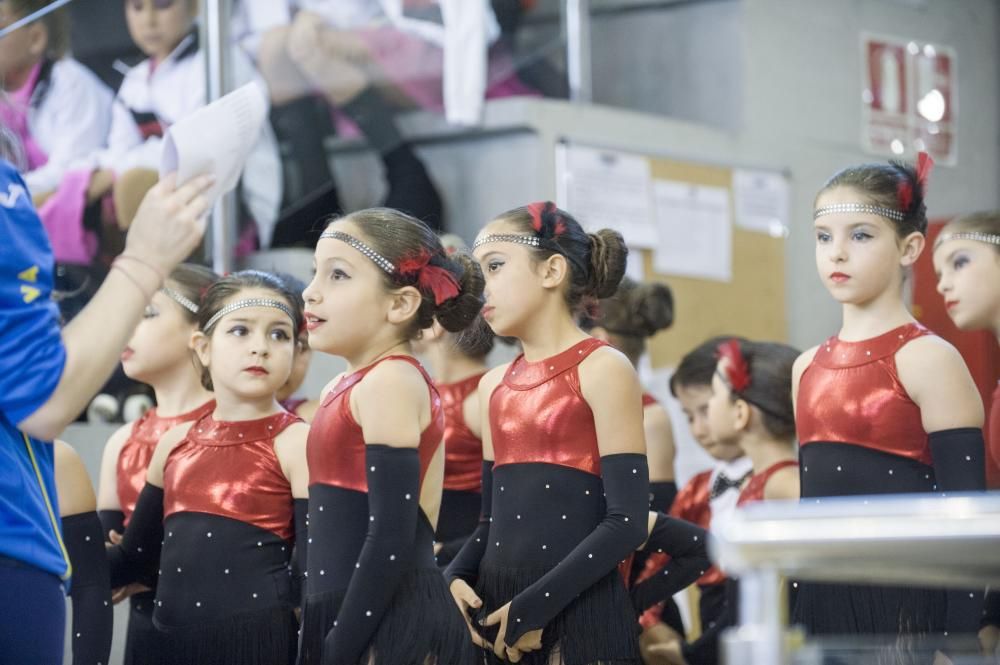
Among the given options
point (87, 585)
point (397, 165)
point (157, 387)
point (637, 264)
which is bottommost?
point (87, 585)

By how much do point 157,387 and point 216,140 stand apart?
1710 mm

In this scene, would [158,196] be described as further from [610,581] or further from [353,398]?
[610,581]

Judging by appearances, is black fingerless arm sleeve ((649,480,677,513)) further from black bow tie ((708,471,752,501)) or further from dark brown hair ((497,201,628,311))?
dark brown hair ((497,201,628,311))

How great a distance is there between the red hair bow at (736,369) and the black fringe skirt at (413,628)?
4.48 feet

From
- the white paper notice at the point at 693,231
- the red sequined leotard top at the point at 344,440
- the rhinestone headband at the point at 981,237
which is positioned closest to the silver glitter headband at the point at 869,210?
the rhinestone headband at the point at 981,237

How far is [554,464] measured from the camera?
300 centimetres

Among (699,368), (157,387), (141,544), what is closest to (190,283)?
(157,387)

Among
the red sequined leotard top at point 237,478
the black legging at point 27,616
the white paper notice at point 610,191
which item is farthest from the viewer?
the white paper notice at point 610,191

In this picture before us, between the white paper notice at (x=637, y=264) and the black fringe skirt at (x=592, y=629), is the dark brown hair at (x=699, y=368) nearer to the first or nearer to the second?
the black fringe skirt at (x=592, y=629)

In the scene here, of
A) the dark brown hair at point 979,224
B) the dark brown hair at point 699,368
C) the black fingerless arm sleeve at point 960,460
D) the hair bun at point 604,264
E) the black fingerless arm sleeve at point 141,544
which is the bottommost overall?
the black fingerless arm sleeve at point 141,544

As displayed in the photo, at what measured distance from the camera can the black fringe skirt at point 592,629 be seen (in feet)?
9.46

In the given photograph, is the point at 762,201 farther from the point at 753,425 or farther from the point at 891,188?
the point at 891,188

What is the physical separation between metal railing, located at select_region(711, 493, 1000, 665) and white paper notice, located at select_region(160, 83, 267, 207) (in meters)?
1.13

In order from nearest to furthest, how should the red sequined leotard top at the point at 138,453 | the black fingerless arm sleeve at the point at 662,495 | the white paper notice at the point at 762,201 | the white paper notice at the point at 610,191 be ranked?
the red sequined leotard top at the point at 138,453 < the black fingerless arm sleeve at the point at 662,495 < the white paper notice at the point at 610,191 < the white paper notice at the point at 762,201
